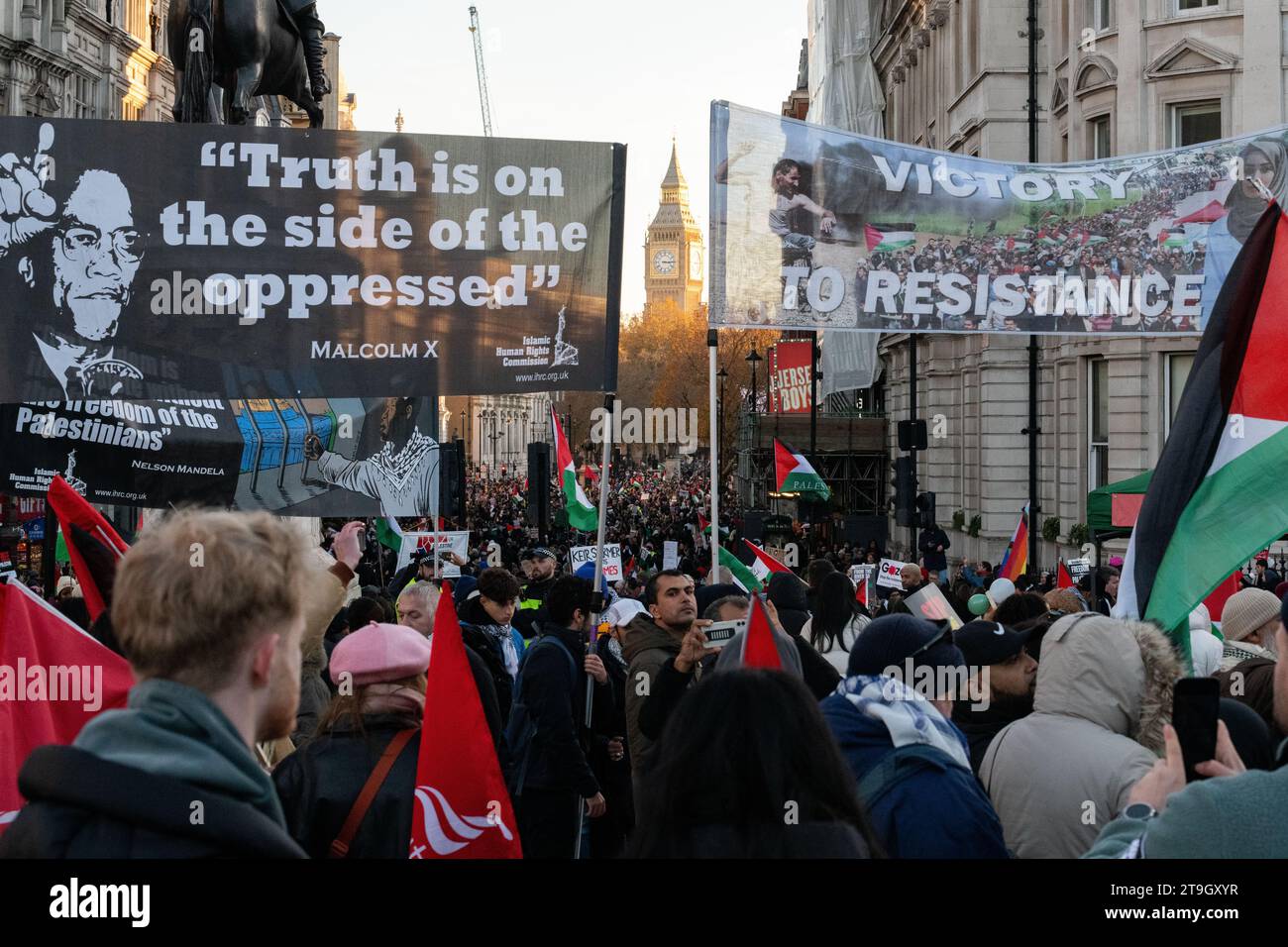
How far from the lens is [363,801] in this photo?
4.70 metres

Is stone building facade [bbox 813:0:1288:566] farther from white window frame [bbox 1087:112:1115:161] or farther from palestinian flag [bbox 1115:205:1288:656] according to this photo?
palestinian flag [bbox 1115:205:1288:656]

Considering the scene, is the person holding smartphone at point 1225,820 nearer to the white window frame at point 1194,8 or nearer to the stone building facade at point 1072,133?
the stone building facade at point 1072,133

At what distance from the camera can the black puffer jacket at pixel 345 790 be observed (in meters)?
4.63

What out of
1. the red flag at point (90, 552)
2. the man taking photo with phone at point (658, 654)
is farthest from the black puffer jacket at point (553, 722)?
the red flag at point (90, 552)

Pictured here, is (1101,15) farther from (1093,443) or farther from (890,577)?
(890,577)

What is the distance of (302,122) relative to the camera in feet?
212

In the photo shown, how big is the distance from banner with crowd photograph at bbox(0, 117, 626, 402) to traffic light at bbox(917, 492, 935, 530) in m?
17.5

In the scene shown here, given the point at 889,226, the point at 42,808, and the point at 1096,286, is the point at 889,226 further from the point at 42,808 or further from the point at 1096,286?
the point at 42,808

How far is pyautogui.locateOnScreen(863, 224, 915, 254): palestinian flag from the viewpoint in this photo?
29.5 feet

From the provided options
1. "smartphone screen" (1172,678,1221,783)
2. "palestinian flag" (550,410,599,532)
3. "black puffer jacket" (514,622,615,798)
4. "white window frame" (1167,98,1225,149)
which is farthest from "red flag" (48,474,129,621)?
"white window frame" (1167,98,1225,149)

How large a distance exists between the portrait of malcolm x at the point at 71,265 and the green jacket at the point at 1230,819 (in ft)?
19.2

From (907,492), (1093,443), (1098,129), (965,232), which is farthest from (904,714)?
(1098,129)
